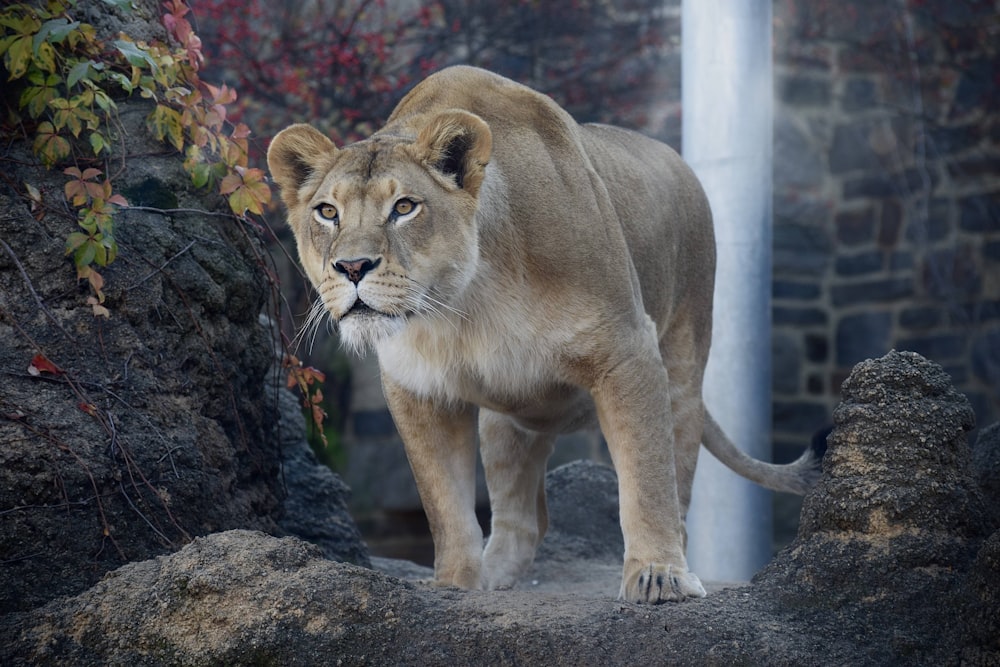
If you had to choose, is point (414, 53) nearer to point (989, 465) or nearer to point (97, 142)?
point (97, 142)

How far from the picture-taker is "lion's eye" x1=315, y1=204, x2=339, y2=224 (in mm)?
3963

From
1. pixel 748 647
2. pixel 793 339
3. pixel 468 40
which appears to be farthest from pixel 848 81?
pixel 748 647

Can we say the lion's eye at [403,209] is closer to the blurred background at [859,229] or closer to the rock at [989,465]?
the rock at [989,465]

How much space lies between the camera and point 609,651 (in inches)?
125

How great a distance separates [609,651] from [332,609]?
2.28 ft

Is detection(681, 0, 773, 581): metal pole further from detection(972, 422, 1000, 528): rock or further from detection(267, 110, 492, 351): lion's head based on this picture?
detection(267, 110, 492, 351): lion's head

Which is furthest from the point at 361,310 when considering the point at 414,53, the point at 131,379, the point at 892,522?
the point at 414,53

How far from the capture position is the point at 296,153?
4.20m

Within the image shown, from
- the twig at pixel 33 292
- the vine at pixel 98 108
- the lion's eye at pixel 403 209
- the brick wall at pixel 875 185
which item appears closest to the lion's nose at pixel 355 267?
the lion's eye at pixel 403 209

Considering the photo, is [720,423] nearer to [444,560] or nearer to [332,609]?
[444,560]

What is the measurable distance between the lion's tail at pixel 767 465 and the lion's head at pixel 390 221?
183 cm

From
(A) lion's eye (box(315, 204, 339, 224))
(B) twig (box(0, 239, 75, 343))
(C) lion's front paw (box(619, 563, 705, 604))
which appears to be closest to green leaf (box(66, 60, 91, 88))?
(B) twig (box(0, 239, 75, 343))

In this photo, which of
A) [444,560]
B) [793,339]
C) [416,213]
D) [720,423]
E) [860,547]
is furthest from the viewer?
[793,339]

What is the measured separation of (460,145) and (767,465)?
2.16 metres
